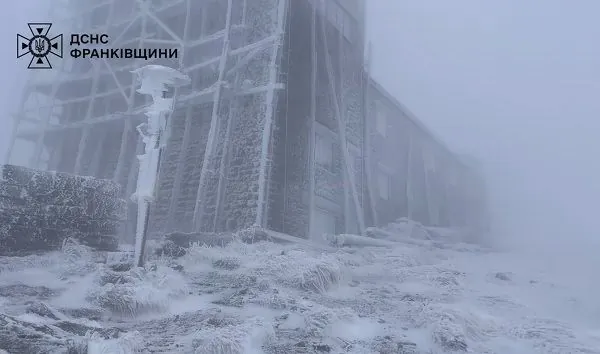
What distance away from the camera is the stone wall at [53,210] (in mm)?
6480

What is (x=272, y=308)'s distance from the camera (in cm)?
531

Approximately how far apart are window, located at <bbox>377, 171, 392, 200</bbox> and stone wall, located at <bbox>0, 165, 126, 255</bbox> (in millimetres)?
11046

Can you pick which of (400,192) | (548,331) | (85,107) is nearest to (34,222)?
(548,331)

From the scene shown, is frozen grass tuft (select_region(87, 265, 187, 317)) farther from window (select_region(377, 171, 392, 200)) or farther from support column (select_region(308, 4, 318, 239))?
window (select_region(377, 171, 392, 200))

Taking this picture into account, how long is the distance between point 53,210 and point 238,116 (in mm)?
6255

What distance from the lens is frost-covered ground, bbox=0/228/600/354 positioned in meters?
4.27

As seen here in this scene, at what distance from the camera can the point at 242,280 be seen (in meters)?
6.31

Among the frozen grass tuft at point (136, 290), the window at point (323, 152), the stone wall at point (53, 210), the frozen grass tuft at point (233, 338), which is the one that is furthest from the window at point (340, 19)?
the frozen grass tuft at point (233, 338)

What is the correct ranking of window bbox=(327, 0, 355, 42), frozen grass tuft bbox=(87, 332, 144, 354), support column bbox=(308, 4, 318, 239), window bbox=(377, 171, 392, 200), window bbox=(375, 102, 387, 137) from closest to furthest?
frozen grass tuft bbox=(87, 332, 144, 354)
support column bbox=(308, 4, 318, 239)
window bbox=(327, 0, 355, 42)
window bbox=(377, 171, 392, 200)
window bbox=(375, 102, 387, 137)

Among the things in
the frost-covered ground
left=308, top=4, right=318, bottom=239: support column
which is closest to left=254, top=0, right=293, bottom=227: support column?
left=308, top=4, right=318, bottom=239: support column

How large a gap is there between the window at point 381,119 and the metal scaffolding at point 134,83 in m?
6.46

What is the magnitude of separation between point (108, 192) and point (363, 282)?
3.94 meters

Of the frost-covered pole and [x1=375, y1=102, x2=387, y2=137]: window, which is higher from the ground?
[x1=375, y1=102, x2=387, y2=137]: window

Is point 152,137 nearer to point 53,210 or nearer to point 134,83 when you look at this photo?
point 53,210
